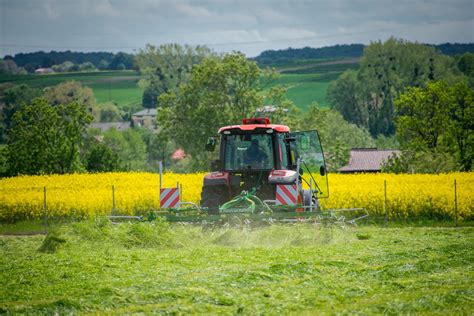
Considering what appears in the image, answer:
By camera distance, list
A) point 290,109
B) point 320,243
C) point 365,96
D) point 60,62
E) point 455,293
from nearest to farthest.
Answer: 1. point 455,293
2. point 320,243
3. point 290,109
4. point 365,96
5. point 60,62

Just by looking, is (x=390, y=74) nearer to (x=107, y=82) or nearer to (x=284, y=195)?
(x=107, y=82)

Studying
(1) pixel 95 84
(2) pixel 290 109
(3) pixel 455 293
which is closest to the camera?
(3) pixel 455 293

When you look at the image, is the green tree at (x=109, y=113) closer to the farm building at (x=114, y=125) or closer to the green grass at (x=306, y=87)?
the farm building at (x=114, y=125)

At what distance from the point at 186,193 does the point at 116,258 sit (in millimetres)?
17555

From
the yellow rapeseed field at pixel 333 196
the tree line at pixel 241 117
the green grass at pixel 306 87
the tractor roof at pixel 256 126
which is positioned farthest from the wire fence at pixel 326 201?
the green grass at pixel 306 87

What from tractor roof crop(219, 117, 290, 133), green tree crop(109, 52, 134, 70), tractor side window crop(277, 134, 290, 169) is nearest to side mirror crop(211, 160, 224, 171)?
tractor roof crop(219, 117, 290, 133)

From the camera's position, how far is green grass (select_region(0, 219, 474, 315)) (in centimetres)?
1158

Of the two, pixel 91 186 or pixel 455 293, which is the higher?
pixel 455 293

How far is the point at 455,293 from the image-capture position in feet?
39.2

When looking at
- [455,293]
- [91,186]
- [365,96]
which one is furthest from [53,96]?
[455,293]

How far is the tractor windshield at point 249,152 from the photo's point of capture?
21.3 m

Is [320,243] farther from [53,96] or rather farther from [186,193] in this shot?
[53,96]

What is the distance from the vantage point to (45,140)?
53.5m

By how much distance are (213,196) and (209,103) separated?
4388 cm
